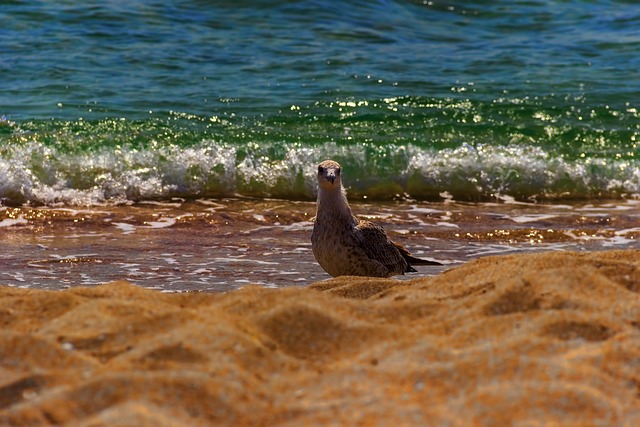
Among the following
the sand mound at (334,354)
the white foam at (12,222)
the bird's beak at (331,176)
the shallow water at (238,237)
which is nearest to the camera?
the sand mound at (334,354)

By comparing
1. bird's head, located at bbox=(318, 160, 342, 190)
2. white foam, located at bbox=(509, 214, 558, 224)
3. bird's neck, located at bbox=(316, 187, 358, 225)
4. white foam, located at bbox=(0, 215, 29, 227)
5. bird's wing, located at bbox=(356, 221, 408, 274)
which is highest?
bird's head, located at bbox=(318, 160, 342, 190)

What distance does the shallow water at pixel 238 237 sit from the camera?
707cm

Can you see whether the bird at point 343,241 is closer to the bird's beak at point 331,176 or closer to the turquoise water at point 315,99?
the bird's beak at point 331,176

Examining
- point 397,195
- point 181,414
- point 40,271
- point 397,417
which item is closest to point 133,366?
point 181,414

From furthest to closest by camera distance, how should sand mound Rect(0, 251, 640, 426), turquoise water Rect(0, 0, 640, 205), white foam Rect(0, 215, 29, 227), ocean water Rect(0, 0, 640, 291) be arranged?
1. turquoise water Rect(0, 0, 640, 205)
2. white foam Rect(0, 215, 29, 227)
3. ocean water Rect(0, 0, 640, 291)
4. sand mound Rect(0, 251, 640, 426)

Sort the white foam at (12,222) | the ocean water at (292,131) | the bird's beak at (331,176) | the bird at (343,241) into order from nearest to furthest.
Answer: the bird at (343,241)
the bird's beak at (331,176)
the ocean water at (292,131)
the white foam at (12,222)

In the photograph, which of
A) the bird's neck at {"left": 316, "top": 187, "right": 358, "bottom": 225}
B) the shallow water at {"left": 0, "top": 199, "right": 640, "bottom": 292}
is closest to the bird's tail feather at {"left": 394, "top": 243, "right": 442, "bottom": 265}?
the shallow water at {"left": 0, "top": 199, "right": 640, "bottom": 292}

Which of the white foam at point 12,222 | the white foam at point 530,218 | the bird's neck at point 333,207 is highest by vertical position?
the bird's neck at point 333,207

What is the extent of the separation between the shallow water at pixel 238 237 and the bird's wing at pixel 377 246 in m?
0.59

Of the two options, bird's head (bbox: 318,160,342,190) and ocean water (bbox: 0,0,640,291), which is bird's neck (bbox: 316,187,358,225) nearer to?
bird's head (bbox: 318,160,342,190)

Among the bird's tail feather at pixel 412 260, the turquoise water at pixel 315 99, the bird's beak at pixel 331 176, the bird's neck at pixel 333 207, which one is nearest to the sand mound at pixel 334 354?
the bird's neck at pixel 333 207

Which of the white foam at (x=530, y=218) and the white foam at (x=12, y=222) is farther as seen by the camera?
the white foam at (x=530, y=218)

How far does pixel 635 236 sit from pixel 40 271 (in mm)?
4597

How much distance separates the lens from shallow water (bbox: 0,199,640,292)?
23.2ft
